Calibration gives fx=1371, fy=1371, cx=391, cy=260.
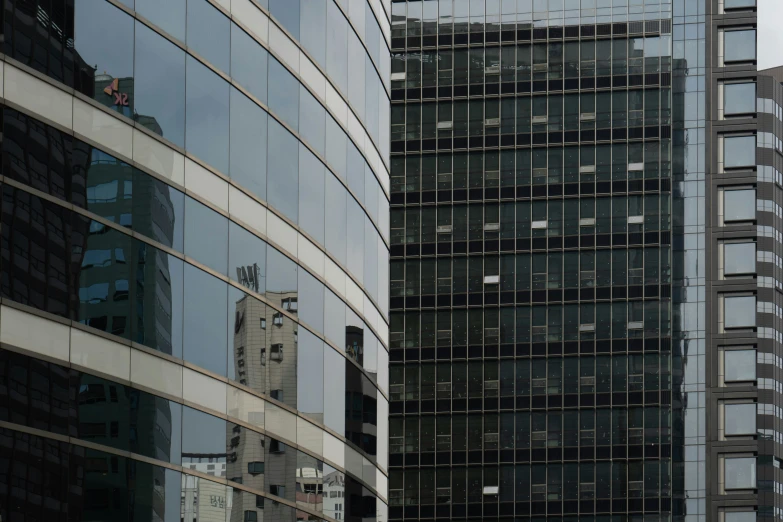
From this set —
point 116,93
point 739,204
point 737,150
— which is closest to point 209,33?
point 116,93

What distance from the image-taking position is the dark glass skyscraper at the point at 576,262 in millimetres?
95562

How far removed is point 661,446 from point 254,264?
226ft

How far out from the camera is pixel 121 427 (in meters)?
26.1

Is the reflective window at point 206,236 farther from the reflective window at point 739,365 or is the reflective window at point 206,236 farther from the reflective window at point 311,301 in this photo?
the reflective window at point 739,365

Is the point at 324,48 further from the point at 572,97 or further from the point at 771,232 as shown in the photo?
the point at 771,232

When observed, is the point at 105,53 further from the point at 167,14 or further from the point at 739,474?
the point at 739,474

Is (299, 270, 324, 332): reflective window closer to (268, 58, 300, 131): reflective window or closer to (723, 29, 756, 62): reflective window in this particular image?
(268, 58, 300, 131): reflective window

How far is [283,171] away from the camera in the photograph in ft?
110

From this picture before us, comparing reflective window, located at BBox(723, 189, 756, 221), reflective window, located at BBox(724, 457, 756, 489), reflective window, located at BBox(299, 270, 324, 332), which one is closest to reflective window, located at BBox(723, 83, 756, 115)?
reflective window, located at BBox(723, 189, 756, 221)

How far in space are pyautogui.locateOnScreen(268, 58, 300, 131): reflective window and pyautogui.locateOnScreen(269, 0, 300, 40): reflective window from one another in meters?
1.16

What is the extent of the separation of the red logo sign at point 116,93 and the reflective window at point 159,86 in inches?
14.3

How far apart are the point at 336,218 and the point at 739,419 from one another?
67217mm

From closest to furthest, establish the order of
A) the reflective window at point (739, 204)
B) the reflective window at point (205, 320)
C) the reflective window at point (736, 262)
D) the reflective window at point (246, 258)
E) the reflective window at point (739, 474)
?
the reflective window at point (205, 320) → the reflective window at point (246, 258) → the reflective window at point (739, 474) → the reflective window at point (736, 262) → the reflective window at point (739, 204)

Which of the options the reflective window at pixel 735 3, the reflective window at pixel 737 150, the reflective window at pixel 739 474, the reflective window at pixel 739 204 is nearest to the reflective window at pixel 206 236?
the reflective window at pixel 739 474
